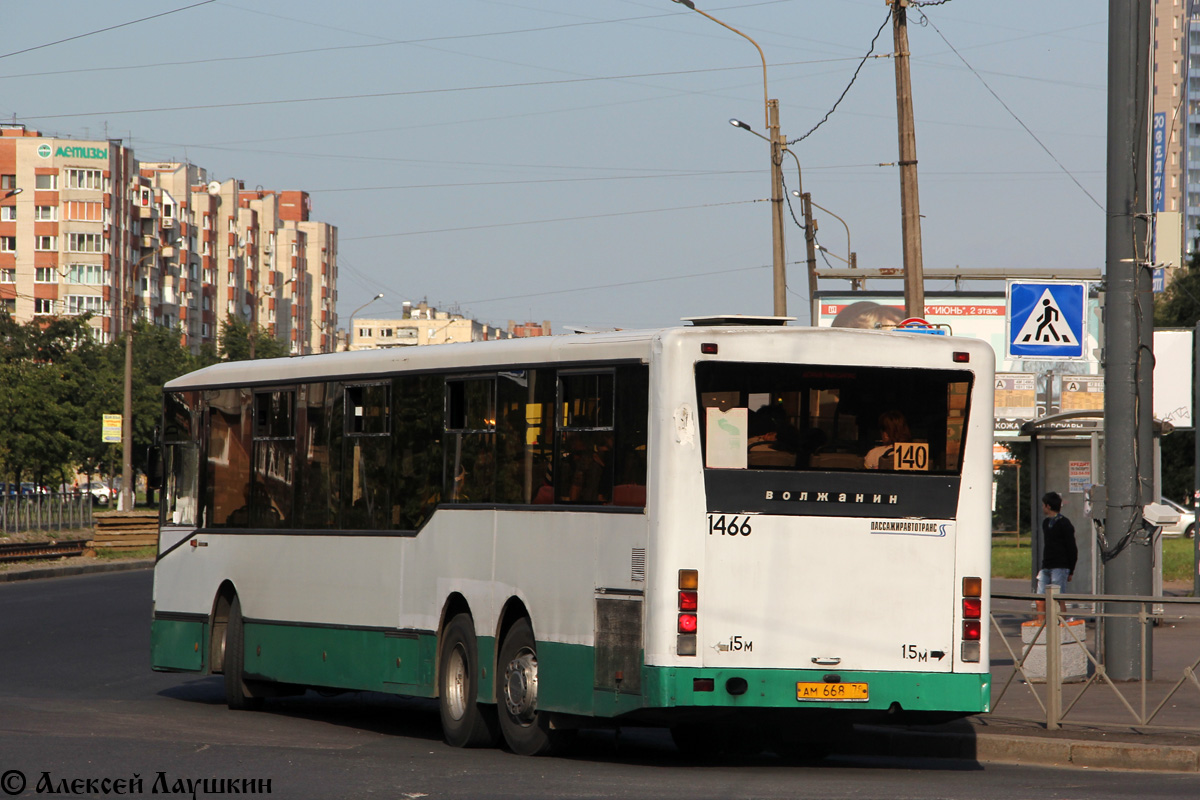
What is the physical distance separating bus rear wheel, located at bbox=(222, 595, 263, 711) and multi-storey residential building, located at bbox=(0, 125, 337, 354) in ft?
285

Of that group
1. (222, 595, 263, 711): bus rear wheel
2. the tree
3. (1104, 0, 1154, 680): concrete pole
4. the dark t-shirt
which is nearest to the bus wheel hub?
(222, 595, 263, 711): bus rear wheel

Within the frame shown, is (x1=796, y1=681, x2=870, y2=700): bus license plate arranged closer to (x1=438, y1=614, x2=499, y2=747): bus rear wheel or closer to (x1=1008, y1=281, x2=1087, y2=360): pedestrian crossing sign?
(x1=438, y1=614, x2=499, y2=747): bus rear wheel

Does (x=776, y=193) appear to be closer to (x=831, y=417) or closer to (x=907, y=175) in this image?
(x=907, y=175)

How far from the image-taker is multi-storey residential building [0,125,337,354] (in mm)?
119250

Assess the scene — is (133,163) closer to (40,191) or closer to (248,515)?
(40,191)

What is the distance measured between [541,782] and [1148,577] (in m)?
7.09

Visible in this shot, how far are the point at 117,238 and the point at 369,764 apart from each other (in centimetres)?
11700

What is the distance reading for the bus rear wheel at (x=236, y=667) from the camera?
1561 centimetres

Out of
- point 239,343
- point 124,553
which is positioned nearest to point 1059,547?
point 124,553

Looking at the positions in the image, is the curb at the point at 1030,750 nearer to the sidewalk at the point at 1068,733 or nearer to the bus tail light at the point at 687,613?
the sidewalk at the point at 1068,733

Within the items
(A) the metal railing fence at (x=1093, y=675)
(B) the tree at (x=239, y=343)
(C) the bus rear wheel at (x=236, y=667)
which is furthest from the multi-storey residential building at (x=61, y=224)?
(A) the metal railing fence at (x=1093, y=675)

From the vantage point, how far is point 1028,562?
37500 mm

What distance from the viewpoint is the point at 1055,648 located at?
41.6 feet

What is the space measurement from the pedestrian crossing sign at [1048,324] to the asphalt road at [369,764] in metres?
4.93
